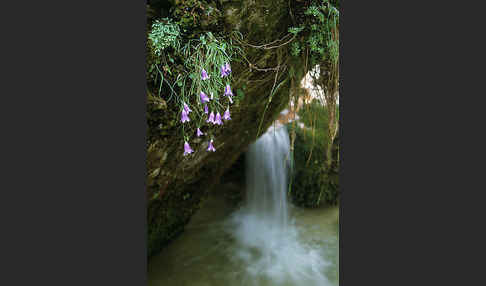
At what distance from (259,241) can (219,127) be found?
110 inches

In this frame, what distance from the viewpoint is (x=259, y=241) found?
4672 millimetres

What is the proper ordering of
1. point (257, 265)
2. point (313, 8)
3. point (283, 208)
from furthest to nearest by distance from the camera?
point (283, 208) < point (257, 265) < point (313, 8)

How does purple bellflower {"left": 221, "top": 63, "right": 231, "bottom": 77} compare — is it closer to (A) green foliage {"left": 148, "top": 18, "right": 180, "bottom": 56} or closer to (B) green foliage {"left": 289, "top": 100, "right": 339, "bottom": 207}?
(A) green foliage {"left": 148, "top": 18, "right": 180, "bottom": 56}

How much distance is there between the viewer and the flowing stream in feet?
11.9

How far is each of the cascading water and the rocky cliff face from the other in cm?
96

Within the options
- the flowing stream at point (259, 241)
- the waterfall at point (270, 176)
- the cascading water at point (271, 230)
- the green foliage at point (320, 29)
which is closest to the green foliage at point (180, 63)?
the green foliage at point (320, 29)

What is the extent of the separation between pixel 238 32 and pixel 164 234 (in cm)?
294

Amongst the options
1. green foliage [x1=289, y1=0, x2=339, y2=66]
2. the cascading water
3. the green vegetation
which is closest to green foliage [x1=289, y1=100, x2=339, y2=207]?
the cascading water

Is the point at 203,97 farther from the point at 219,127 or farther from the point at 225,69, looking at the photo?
the point at 219,127

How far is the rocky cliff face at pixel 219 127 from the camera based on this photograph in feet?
Answer: 6.63

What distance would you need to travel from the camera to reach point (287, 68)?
2512 mm

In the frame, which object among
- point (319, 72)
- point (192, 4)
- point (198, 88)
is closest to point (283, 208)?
point (319, 72)

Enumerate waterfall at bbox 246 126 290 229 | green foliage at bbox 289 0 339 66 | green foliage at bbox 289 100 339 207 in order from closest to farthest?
green foliage at bbox 289 0 339 66 < waterfall at bbox 246 126 290 229 < green foliage at bbox 289 100 339 207

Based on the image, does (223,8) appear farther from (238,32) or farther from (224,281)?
(224,281)
